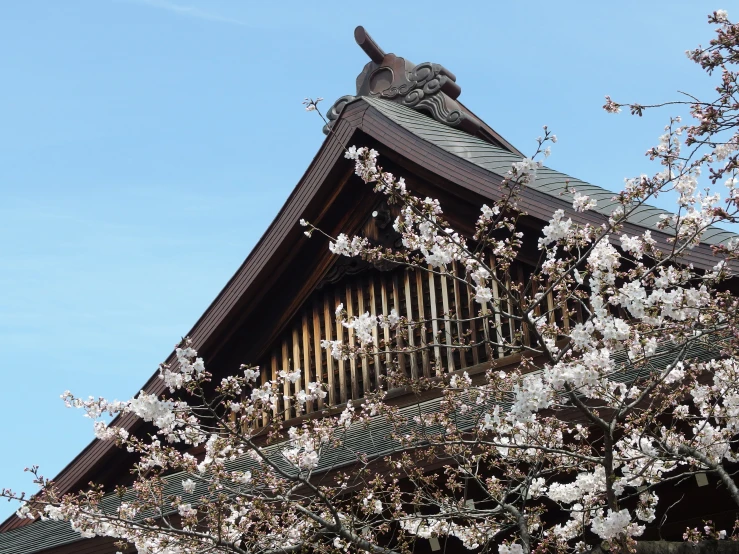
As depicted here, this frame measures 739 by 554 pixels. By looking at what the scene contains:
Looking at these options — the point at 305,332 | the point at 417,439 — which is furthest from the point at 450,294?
the point at 417,439

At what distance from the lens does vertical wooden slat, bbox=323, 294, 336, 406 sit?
9.10 meters

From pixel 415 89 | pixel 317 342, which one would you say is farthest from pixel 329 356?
pixel 415 89

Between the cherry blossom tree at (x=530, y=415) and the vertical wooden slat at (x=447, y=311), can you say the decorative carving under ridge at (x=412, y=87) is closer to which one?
the vertical wooden slat at (x=447, y=311)

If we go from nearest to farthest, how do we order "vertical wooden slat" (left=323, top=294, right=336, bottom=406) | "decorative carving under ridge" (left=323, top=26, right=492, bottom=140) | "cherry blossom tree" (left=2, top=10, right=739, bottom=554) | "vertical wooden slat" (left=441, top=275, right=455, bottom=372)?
"cherry blossom tree" (left=2, top=10, right=739, bottom=554) < "vertical wooden slat" (left=441, top=275, right=455, bottom=372) < "vertical wooden slat" (left=323, top=294, right=336, bottom=406) < "decorative carving under ridge" (left=323, top=26, right=492, bottom=140)

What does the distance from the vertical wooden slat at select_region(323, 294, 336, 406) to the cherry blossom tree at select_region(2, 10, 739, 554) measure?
6.14 feet

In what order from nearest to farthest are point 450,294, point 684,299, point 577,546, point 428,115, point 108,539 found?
point 684,299
point 577,546
point 108,539
point 450,294
point 428,115

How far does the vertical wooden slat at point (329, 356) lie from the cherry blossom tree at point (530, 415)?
1872 millimetres

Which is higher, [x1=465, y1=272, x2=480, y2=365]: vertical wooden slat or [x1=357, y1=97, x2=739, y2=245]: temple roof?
[x1=357, y1=97, x2=739, y2=245]: temple roof

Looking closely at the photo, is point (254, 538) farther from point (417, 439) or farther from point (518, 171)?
point (518, 171)

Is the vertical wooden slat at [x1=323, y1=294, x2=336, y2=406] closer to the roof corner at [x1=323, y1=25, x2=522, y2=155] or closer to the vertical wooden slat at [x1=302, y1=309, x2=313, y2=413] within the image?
the vertical wooden slat at [x1=302, y1=309, x2=313, y2=413]

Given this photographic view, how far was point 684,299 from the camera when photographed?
511cm

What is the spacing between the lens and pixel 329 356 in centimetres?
931

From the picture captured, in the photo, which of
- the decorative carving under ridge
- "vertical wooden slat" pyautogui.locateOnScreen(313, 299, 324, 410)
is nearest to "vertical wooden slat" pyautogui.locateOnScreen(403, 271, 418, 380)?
"vertical wooden slat" pyautogui.locateOnScreen(313, 299, 324, 410)

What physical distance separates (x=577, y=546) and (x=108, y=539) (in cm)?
372
